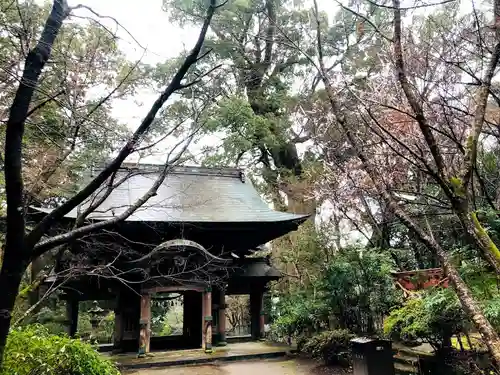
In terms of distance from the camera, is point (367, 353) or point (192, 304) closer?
point (367, 353)

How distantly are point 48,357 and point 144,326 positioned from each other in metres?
5.77

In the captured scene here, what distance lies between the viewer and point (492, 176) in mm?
7055

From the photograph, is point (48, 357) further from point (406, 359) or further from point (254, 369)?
point (406, 359)

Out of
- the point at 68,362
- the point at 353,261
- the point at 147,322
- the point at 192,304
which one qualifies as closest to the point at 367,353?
the point at 353,261

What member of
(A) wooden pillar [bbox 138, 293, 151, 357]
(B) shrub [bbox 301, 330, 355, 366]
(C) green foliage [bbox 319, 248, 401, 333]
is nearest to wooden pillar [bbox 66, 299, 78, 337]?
(A) wooden pillar [bbox 138, 293, 151, 357]

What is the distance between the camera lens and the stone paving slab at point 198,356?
7.69 metres

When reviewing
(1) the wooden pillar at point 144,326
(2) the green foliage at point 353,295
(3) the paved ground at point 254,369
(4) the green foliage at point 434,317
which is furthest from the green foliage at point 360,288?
(1) the wooden pillar at point 144,326

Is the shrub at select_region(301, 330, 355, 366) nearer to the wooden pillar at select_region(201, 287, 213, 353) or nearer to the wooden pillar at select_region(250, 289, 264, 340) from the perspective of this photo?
the wooden pillar at select_region(201, 287, 213, 353)

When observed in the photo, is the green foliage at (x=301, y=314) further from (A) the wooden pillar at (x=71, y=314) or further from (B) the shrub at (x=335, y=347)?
(A) the wooden pillar at (x=71, y=314)

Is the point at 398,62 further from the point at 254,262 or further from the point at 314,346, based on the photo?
the point at 254,262

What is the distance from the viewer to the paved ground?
7121mm

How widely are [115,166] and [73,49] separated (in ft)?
16.6

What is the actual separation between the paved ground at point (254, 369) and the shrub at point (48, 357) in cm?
439

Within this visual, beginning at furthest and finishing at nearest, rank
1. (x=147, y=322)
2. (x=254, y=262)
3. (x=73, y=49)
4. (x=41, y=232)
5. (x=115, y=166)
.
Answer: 1. (x=254, y=262)
2. (x=147, y=322)
3. (x=73, y=49)
4. (x=115, y=166)
5. (x=41, y=232)
